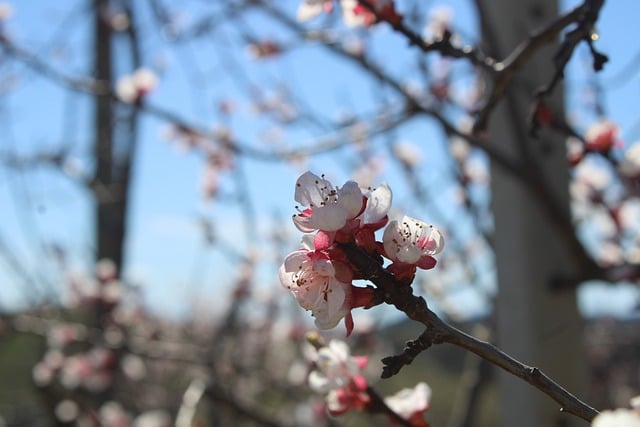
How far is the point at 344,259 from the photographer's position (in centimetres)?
71

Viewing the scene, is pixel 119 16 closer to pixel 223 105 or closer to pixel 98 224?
pixel 223 105

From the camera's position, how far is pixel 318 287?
2.39 feet

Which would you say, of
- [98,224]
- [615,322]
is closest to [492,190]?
[98,224]

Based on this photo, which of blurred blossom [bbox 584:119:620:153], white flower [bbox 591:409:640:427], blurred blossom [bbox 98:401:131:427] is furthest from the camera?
blurred blossom [bbox 98:401:131:427]

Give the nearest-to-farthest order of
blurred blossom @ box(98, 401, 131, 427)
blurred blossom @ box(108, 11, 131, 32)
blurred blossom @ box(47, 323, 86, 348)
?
blurred blossom @ box(47, 323, 86, 348) < blurred blossom @ box(98, 401, 131, 427) < blurred blossom @ box(108, 11, 131, 32)

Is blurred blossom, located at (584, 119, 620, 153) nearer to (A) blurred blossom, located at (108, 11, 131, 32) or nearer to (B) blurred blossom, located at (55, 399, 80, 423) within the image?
(B) blurred blossom, located at (55, 399, 80, 423)

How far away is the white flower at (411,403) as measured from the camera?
1002 millimetres

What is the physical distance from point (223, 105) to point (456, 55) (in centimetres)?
394

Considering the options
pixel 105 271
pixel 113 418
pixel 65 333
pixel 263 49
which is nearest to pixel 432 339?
pixel 263 49

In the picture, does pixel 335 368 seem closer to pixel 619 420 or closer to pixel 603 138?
pixel 619 420

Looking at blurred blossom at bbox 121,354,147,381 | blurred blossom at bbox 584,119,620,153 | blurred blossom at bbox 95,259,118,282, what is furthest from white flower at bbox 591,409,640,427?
blurred blossom at bbox 121,354,147,381

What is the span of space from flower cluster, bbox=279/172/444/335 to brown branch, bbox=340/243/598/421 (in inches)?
0.8

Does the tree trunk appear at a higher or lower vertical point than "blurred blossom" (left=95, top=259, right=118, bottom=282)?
lower

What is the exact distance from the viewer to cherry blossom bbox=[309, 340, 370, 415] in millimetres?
991
